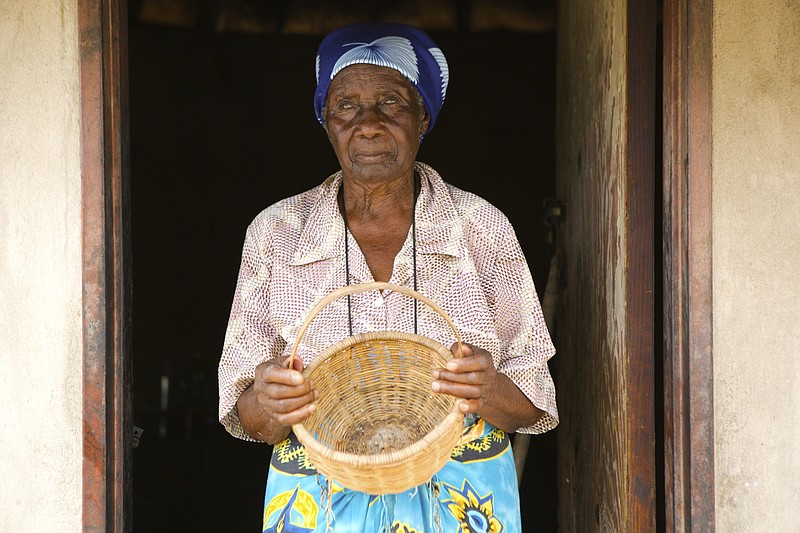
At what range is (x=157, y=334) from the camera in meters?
5.11

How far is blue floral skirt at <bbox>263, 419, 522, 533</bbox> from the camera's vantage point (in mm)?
2162

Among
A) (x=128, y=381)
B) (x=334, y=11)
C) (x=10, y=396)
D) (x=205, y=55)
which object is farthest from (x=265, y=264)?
(x=205, y=55)

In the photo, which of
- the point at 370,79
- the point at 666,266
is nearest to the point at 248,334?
the point at 370,79

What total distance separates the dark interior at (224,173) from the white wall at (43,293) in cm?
266

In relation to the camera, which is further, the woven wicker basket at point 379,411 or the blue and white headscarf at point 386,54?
the blue and white headscarf at point 386,54

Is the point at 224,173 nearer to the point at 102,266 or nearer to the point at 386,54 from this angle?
the point at 386,54

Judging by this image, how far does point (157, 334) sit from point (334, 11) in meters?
1.96

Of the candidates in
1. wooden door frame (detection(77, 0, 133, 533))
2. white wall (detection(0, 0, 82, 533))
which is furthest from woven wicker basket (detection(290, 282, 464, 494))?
white wall (detection(0, 0, 82, 533))

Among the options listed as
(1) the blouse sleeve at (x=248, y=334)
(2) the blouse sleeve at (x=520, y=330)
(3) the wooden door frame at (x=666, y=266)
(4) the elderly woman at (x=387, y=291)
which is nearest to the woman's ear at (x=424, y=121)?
(4) the elderly woman at (x=387, y=291)

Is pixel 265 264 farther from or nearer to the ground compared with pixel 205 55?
nearer to the ground

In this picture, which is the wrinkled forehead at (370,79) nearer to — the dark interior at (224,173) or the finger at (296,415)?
the finger at (296,415)

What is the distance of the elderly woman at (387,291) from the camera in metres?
2.21

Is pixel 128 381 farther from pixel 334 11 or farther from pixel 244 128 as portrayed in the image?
pixel 244 128

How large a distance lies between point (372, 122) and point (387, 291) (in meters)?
0.41
